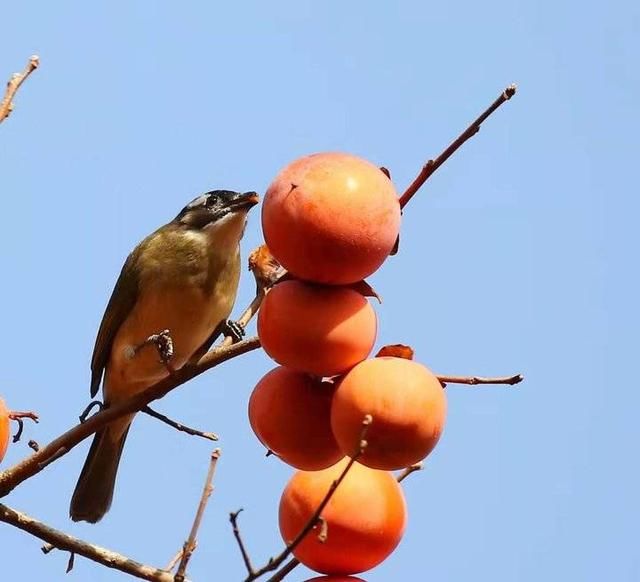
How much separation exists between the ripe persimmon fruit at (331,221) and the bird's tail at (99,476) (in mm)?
3562

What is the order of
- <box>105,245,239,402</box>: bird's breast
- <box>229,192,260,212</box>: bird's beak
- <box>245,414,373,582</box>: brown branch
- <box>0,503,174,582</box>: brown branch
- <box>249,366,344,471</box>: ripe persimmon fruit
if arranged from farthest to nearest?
<box>229,192,260,212</box>: bird's beak, <box>105,245,239,402</box>: bird's breast, <box>0,503,174,582</box>: brown branch, <box>249,366,344,471</box>: ripe persimmon fruit, <box>245,414,373,582</box>: brown branch

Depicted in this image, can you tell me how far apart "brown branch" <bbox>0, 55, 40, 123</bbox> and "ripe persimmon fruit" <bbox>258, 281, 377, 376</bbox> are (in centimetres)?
77

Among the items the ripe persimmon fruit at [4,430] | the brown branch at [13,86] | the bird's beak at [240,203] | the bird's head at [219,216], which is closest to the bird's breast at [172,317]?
the bird's head at [219,216]

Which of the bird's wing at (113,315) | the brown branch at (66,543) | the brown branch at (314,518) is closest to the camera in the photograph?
the brown branch at (314,518)

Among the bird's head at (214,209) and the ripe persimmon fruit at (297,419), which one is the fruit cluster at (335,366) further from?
the bird's head at (214,209)

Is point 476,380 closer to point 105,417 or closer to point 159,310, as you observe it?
point 105,417

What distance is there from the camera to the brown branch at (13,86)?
2518 mm

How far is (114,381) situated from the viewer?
583cm

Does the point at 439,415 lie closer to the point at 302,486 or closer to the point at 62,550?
the point at 302,486

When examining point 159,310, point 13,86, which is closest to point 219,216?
point 159,310

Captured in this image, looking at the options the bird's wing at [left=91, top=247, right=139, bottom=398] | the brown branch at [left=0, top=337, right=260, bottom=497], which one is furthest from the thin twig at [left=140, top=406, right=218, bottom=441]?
the bird's wing at [left=91, top=247, right=139, bottom=398]

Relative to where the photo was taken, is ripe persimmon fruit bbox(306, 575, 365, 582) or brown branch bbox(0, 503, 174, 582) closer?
ripe persimmon fruit bbox(306, 575, 365, 582)

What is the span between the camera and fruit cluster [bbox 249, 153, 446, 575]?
2.21 m

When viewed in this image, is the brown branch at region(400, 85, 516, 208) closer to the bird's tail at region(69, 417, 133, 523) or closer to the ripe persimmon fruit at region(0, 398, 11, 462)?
the ripe persimmon fruit at region(0, 398, 11, 462)
